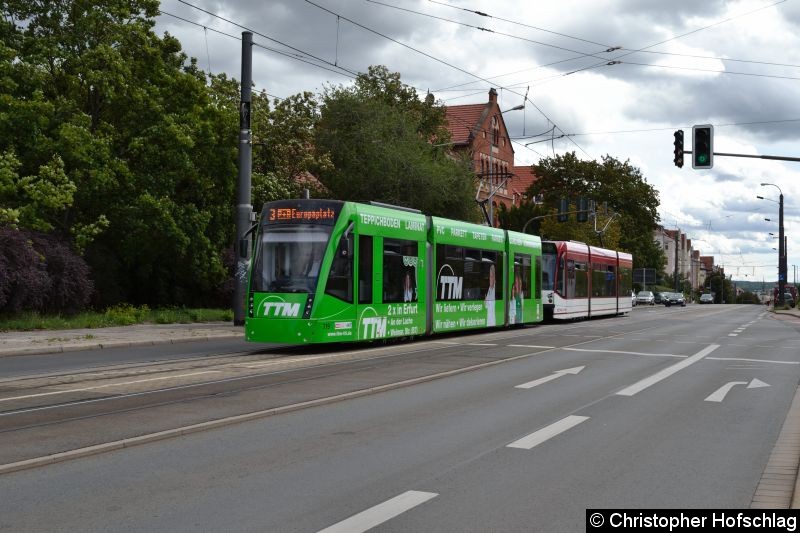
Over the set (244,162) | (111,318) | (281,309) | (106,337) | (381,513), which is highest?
(244,162)

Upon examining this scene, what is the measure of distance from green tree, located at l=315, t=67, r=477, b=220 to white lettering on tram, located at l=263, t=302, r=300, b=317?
2400 cm

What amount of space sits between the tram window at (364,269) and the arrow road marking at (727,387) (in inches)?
310

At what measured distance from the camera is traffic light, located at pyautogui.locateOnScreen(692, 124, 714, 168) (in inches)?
1007

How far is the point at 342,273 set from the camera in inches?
721

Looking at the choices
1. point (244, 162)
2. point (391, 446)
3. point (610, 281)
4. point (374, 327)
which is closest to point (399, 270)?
point (374, 327)

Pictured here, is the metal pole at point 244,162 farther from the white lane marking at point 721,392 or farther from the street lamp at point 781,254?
the street lamp at point 781,254

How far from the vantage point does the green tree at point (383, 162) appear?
4241cm

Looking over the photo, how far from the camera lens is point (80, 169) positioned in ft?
91.2

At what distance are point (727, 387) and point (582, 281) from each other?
24.7 meters

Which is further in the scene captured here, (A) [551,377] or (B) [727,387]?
(A) [551,377]

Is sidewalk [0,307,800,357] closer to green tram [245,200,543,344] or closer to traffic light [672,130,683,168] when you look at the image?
green tram [245,200,543,344]

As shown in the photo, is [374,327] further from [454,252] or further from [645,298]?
[645,298]

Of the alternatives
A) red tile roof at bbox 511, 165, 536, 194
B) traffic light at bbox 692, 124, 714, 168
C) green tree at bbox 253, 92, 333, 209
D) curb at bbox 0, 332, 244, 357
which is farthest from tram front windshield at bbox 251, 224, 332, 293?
red tile roof at bbox 511, 165, 536, 194

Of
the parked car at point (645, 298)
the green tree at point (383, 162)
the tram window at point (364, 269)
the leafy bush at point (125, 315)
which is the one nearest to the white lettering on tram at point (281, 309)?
the tram window at point (364, 269)
